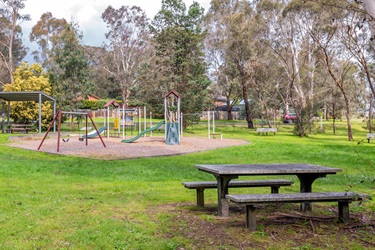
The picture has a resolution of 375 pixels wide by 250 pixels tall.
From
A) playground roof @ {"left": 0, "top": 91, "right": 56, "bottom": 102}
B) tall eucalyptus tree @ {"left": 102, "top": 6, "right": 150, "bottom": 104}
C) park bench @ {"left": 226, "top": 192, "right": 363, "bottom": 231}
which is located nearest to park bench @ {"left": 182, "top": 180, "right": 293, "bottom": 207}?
park bench @ {"left": 226, "top": 192, "right": 363, "bottom": 231}

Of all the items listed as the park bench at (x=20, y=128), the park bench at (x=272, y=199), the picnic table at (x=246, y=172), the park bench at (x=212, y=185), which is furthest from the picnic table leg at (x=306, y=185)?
the park bench at (x=20, y=128)

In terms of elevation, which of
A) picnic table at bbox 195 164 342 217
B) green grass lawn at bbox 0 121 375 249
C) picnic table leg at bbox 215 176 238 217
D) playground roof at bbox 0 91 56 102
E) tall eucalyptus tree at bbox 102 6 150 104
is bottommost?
green grass lawn at bbox 0 121 375 249

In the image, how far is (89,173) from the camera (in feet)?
31.3

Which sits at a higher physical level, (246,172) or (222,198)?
(246,172)

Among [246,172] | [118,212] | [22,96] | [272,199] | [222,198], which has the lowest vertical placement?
[118,212]

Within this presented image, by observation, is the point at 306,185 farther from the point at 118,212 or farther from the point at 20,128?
the point at 20,128

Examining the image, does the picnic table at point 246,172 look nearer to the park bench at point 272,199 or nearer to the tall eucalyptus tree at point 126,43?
the park bench at point 272,199

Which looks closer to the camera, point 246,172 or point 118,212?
point 246,172

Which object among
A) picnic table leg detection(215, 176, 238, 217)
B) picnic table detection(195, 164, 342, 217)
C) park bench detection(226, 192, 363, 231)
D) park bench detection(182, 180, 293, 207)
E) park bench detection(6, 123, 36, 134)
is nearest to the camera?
park bench detection(226, 192, 363, 231)

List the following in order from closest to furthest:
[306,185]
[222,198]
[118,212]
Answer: [222,198] < [118,212] < [306,185]

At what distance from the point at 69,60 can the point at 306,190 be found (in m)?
28.2

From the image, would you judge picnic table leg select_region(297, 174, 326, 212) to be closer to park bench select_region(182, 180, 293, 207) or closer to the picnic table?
the picnic table

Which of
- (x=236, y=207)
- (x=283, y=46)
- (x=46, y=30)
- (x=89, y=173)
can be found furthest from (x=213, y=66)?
(x=236, y=207)

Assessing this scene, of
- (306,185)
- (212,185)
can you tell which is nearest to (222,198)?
(212,185)
